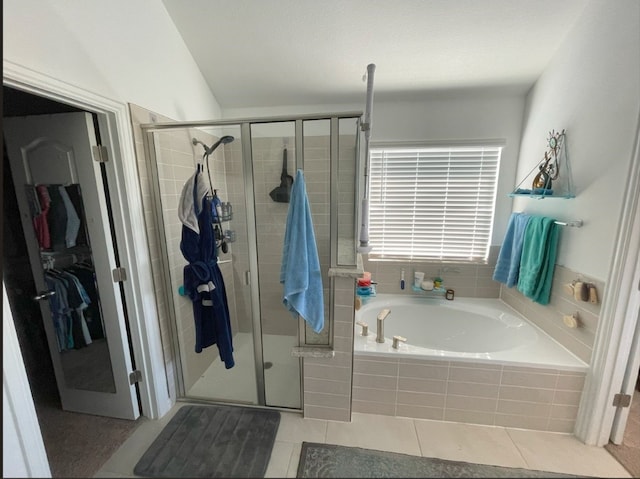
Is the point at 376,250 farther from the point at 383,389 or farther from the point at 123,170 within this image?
the point at 123,170

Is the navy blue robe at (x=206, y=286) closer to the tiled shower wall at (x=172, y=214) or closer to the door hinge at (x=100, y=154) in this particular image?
the tiled shower wall at (x=172, y=214)

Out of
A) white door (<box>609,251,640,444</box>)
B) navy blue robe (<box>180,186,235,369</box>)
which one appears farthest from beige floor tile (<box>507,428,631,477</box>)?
navy blue robe (<box>180,186,235,369</box>)

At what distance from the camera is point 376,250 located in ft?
8.65

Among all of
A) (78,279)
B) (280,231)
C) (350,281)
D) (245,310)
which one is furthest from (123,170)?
(350,281)

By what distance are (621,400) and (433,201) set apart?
1736 mm

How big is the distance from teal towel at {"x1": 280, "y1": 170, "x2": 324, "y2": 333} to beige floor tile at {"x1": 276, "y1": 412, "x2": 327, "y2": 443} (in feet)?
2.21

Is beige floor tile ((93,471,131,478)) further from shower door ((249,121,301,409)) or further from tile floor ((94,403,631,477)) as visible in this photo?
shower door ((249,121,301,409))

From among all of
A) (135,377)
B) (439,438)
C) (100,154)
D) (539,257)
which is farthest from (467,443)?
(100,154)

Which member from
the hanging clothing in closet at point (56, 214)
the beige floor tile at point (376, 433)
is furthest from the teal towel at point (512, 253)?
the hanging clothing in closet at point (56, 214)

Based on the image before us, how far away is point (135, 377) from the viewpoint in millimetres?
1659

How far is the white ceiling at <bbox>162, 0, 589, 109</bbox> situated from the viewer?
1.60 m

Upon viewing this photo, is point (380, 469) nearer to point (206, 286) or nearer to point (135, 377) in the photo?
point (206, 286)

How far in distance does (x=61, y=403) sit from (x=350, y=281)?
212 centimetres

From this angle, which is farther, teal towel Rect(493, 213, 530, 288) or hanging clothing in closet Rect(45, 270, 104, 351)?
teal towel Rect(493, 213, 530, 288)
